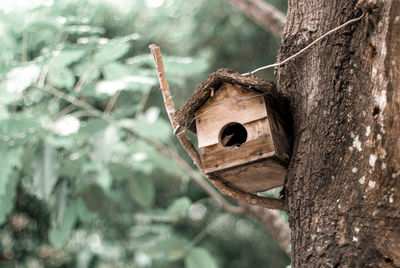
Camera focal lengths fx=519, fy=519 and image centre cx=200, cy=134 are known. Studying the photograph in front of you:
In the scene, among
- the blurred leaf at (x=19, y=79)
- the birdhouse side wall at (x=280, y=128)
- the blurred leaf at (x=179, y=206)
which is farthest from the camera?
the blurred leaf at (x=179, y=206)

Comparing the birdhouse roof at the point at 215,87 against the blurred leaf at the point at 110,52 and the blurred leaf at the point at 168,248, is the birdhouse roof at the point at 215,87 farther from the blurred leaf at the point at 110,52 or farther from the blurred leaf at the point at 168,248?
the blurred leaf at the point at 168,248

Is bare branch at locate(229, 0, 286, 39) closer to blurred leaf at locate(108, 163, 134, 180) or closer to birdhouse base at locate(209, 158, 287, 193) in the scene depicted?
blurred leaf at locate(108, 163, 134, 180)

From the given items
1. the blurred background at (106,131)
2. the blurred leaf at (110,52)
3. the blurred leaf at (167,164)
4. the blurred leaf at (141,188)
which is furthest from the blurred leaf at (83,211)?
the blurred leaf at (110,52)

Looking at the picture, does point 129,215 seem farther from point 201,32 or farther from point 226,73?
point 226,73

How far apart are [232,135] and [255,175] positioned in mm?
158

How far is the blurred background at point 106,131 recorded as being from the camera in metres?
2.28

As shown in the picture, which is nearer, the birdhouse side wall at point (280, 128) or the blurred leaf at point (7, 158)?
the birdhouse side wall at point (280, 128)

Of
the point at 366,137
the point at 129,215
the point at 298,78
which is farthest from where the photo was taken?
the point at 129,215

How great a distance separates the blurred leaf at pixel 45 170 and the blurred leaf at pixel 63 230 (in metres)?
0.32

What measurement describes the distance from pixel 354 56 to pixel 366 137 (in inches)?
7.9

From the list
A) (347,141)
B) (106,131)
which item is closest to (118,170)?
(106,131)

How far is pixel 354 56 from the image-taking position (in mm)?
1182

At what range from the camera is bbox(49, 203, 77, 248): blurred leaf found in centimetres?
253

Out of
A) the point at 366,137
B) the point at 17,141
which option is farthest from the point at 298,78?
the point at 17,141
